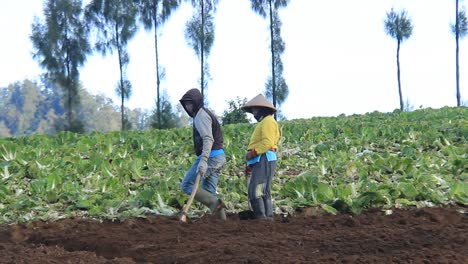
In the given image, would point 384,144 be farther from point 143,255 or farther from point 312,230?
point 143,255

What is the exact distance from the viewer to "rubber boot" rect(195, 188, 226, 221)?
7805mm

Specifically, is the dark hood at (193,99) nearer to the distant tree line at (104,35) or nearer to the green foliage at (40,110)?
the distant tree line at (104,35)

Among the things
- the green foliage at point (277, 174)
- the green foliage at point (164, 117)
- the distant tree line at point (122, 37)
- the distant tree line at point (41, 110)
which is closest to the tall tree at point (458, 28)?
the distant tree line at point (122, 37)

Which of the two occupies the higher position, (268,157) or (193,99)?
(193,99)

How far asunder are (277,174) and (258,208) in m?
3.36

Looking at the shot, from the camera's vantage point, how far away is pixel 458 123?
16266mm

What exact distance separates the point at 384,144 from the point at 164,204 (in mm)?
6356

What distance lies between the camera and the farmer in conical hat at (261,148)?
7.43 metres

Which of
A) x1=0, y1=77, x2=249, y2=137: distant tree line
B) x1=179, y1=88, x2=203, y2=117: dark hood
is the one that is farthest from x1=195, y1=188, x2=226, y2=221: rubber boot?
x1=0, y1=77, x2=249, y2=137: distant tree line

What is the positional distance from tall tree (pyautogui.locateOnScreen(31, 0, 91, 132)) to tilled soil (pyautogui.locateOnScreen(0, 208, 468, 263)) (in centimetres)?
3232

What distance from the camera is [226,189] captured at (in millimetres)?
9906

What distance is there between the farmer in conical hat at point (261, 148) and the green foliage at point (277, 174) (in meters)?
1.20

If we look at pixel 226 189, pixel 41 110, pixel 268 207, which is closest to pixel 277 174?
pixel 226 189

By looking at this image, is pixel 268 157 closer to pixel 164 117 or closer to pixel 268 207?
pixel 268 207
